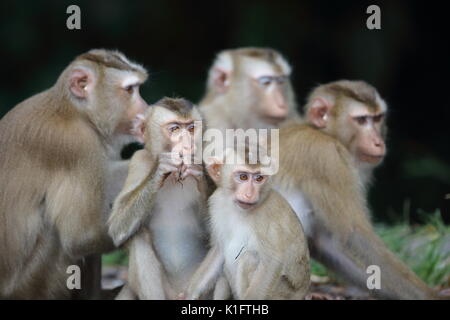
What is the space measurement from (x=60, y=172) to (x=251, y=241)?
58.1 inches

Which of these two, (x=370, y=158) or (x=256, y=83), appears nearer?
(x=370, y=158)

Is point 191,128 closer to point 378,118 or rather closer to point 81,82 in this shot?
point 81,82

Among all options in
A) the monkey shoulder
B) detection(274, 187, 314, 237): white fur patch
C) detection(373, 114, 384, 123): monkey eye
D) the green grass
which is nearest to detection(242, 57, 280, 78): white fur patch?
the green grass

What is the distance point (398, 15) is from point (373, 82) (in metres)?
0.87

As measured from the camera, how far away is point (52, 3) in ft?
29.5

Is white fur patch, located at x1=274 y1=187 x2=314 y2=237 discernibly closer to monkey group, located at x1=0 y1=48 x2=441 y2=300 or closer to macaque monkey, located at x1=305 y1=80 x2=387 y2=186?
monkey group, located at x1=0 y1=48 x2=441 y2=300

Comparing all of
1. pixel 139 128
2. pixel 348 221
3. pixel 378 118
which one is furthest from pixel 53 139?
pixel 378 118

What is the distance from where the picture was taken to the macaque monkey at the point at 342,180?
20.0 feet

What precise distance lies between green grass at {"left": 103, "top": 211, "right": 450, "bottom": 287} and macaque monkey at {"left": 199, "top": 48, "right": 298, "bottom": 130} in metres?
1.70

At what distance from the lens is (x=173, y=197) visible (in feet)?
16.9

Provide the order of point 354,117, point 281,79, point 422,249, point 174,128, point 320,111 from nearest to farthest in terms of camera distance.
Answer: point 174,128 < point 354,117 < point 320,111 < point 422,249 < point 281,79

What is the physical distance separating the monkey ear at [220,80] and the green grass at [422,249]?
2.31 meters

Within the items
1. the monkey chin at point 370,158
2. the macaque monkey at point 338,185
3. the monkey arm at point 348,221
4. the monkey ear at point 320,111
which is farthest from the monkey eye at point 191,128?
the monkey chin at point 370,158
